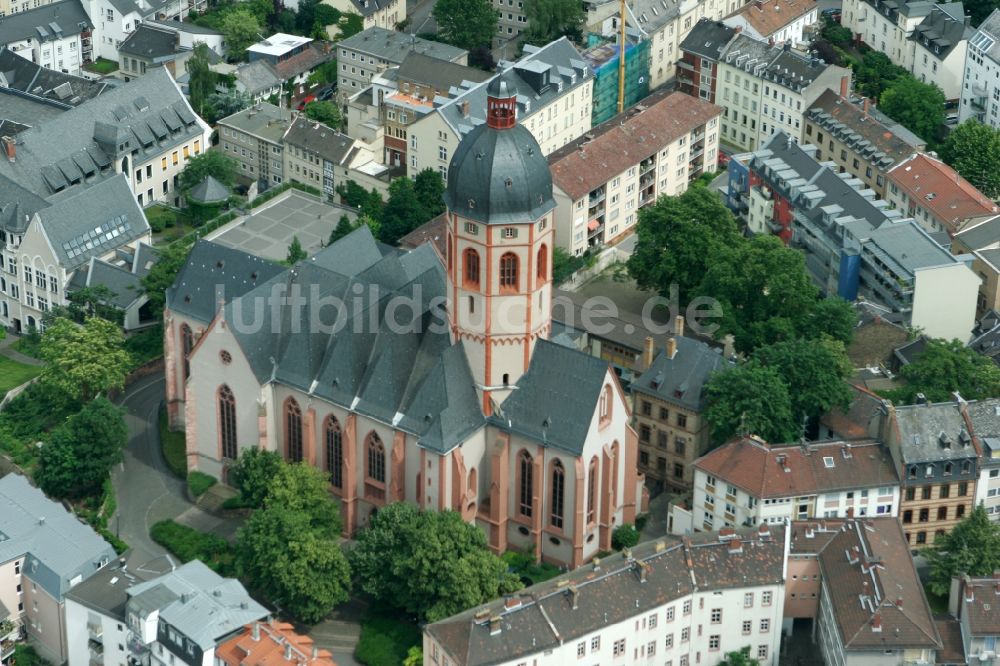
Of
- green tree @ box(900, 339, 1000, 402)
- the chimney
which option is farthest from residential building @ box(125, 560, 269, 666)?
green tree @ box(900, 339, 1000, 402)

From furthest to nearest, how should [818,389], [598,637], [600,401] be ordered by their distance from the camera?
[818,389]
[600,401]
[598,637]

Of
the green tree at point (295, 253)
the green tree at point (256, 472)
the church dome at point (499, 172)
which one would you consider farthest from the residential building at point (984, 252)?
the green tree at point (256, 472)

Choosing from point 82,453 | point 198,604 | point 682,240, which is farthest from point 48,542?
point 682,240

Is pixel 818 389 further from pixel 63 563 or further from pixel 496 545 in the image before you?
pixel 63 563

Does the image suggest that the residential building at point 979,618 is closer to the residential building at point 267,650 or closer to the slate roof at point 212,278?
the residential building at point 267,650

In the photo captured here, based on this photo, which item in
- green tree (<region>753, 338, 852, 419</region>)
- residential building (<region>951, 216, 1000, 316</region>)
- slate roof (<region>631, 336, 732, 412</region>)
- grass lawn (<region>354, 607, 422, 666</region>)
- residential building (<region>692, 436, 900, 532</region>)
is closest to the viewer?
grass lawn (<region>354, 607, 422, 666</region>)

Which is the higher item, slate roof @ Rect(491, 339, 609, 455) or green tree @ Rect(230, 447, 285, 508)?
slate roof @ Rect(491, 339, 609, 455)

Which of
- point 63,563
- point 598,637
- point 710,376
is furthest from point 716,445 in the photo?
point 63,563

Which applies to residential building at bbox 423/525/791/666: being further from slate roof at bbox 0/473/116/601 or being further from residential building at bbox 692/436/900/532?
slate roof at bbox 0/473/116/601
